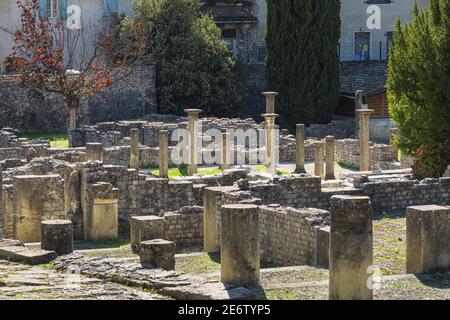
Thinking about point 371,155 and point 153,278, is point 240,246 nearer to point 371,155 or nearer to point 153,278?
A: point 153,278

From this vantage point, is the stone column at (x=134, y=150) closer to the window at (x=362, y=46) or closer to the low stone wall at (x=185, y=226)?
the low stone wall at (x=185, y=226)

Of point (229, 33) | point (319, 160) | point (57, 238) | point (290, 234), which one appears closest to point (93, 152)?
point (319, 160)

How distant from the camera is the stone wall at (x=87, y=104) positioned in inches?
1977

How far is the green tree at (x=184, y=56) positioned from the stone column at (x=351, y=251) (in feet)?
116

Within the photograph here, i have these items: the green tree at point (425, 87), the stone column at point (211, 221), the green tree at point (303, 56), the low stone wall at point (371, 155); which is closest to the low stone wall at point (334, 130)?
the green tree at point (303, 56)

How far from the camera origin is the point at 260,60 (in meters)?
61.6

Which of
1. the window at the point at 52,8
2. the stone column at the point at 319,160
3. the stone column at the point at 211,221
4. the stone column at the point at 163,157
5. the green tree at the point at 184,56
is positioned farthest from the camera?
the window at the point at 52,8

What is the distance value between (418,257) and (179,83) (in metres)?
33.7

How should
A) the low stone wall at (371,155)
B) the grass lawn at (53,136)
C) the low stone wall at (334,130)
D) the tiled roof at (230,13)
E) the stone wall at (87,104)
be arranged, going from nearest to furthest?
the low stone wall at (371,155) < the grass lawn at (53,136) < the stone wall at (87,104) < the low stone wall at (334,130) < the tiled roof at (230,13)

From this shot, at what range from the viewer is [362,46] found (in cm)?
6294

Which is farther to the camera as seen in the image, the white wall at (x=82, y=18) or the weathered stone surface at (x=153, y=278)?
the white wall at (x=82, y=18)

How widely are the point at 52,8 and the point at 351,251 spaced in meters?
41.0

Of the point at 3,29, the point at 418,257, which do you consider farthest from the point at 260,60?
the point at 418,257

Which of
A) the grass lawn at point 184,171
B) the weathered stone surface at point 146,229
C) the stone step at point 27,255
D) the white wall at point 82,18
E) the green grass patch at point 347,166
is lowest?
the green grass patch at point 347,166
